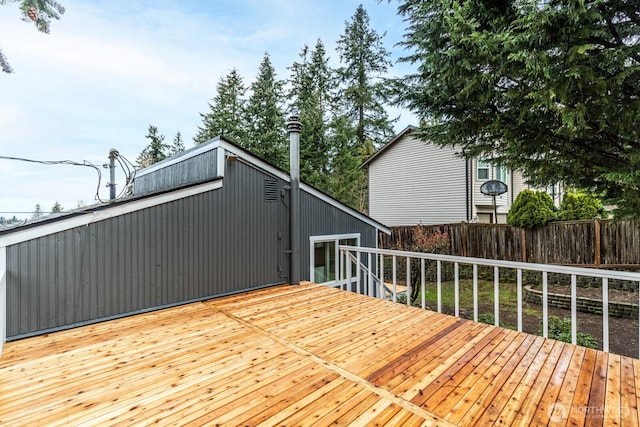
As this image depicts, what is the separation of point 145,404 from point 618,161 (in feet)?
16.3

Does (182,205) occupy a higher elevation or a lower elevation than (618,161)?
lower

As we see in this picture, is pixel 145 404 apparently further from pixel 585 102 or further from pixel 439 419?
pixel 585 102

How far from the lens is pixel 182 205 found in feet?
13.9

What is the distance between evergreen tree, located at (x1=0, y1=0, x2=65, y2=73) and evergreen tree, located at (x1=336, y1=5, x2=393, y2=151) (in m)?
16.2

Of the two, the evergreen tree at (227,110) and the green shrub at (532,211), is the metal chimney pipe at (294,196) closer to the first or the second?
the green shrub at (532,211)

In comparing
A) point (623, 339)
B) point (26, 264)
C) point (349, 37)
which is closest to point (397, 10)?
point (26, 264)

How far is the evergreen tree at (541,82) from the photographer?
107 inches

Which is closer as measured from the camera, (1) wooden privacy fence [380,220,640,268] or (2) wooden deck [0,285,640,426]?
(2) wooden deck [0,285,640,426]

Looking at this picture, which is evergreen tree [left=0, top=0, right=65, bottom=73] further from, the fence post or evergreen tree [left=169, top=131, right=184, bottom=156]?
evergreen tree [left=169, top=131, right=184, bottom=156]

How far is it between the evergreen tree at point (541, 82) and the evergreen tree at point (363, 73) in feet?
47.7

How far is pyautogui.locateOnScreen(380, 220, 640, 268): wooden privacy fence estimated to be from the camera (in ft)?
24.9

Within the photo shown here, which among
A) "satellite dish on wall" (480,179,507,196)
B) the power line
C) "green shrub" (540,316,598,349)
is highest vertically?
"satellite dish on wall" (480,179,507,196)

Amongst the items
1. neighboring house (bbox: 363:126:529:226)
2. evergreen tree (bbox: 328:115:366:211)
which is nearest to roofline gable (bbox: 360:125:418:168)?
neighboring house (bbox: 363:126:529:226)

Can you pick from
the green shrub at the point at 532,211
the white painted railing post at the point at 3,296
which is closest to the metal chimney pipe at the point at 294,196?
the white painted railing post at the point at 3,296
